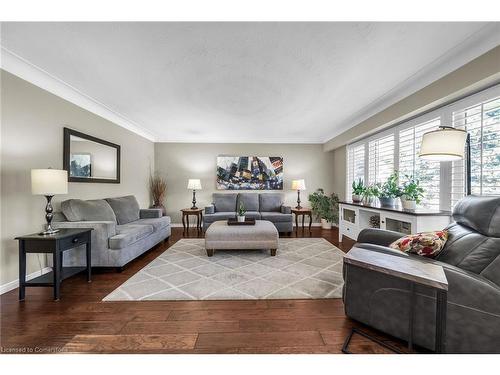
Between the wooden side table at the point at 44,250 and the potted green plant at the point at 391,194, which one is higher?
the potted green plant at the point at 391,194

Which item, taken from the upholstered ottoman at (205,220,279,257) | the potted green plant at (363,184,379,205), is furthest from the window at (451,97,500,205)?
the upholstered ottoman at (205,220,279,257)

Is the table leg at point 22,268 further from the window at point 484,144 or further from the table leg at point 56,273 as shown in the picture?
the window at point 484,144


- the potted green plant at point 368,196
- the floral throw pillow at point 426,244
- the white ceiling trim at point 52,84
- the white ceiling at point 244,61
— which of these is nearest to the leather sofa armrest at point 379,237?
the floral throw pillow at point 426,244

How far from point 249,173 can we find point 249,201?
86cm

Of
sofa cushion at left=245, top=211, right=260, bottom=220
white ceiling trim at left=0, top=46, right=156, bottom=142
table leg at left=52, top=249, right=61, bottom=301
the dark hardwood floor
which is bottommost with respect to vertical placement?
the dark hardwood floor

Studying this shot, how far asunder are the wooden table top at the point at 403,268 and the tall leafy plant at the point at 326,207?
13.5ft

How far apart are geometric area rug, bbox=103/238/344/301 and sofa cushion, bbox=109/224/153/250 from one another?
1.41 ft

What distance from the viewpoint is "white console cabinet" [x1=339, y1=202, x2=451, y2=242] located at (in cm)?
245

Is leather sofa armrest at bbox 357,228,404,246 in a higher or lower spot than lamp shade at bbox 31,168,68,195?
lower

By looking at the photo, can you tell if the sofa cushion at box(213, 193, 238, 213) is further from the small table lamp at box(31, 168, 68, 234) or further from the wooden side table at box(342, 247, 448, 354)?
the wooden side table at box(342, 247, 448, 354)

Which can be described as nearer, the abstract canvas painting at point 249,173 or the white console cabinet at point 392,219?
the white console cabinet at point 392,219

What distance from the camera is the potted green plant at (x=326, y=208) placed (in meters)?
5.39

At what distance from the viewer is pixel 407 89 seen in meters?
2.80

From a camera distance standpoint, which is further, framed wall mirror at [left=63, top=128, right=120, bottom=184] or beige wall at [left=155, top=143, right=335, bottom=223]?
beige wall at [left=155, top=143, right=335, bottom=223]
